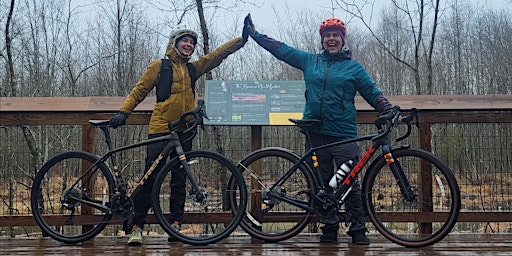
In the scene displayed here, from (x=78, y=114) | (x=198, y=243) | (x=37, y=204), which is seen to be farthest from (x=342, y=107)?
(x=37, y=204)

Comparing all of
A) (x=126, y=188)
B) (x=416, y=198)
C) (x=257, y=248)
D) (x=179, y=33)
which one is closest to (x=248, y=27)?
(x=179, y=33)

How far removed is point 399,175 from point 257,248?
3.64 ft

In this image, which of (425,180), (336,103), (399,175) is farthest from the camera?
(425,180)

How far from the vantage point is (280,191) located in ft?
10.7

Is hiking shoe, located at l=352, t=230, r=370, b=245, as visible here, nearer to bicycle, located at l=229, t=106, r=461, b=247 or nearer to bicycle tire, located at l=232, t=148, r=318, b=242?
bicycle, located at l=229, t=106, r=461, b=247

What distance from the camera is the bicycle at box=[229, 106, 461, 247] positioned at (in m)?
3.03

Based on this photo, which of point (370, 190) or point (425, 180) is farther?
point (425, 180)

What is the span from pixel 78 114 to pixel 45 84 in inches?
381

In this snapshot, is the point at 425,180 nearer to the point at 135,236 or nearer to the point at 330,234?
the point at 330,234

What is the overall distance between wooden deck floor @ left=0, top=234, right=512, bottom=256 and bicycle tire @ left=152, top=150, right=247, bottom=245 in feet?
0.39

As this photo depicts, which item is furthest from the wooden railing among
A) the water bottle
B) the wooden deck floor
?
the water bottle

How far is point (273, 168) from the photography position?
336cm

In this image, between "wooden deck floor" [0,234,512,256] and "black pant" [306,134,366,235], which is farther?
"black pant" [306,134,366,235]

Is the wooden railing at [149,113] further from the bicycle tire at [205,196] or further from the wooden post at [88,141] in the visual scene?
the bicycle tire at [205,196]
